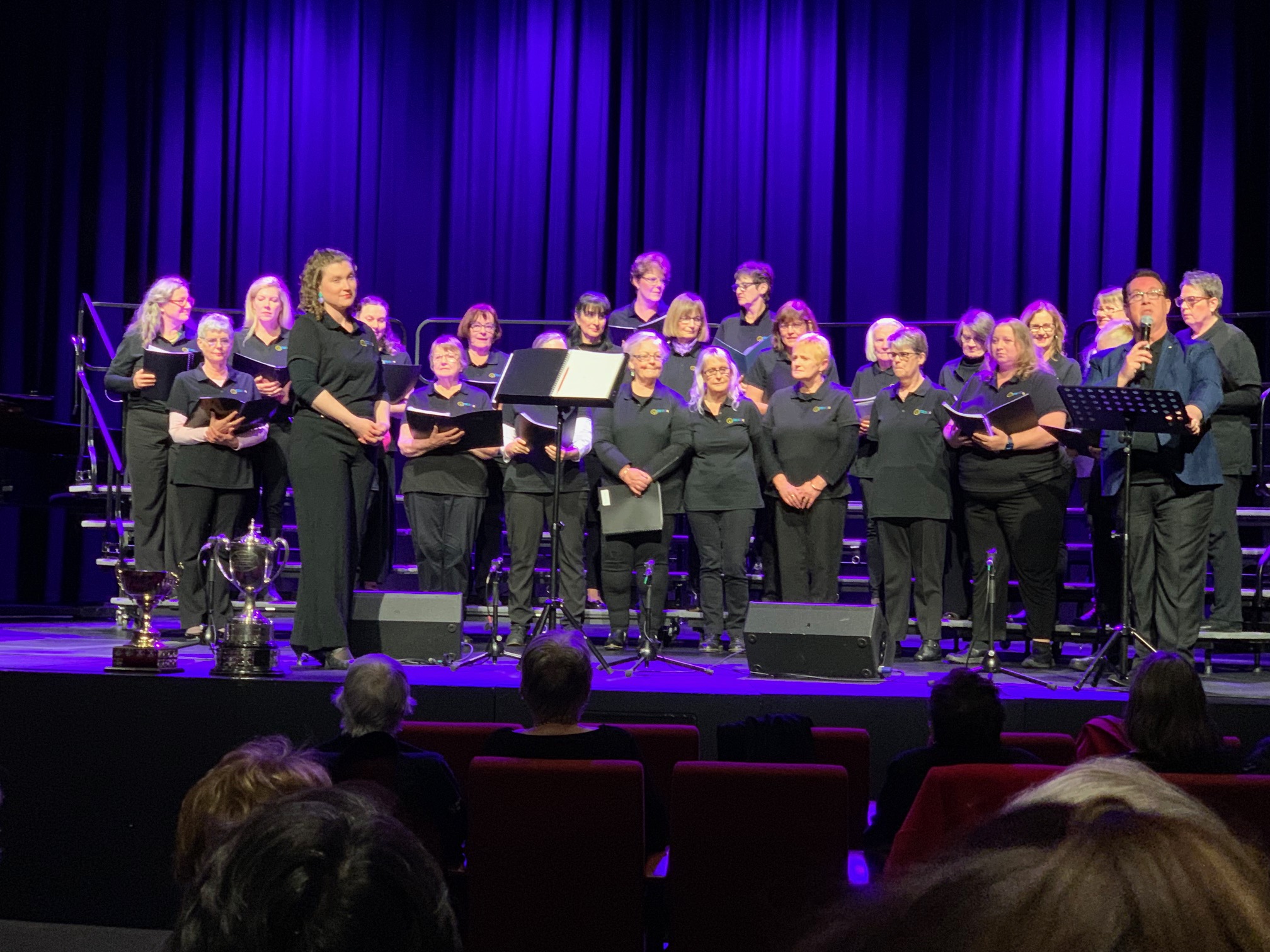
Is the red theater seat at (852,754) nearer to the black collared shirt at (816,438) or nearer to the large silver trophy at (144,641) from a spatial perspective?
the large silver trophy at (144,641)

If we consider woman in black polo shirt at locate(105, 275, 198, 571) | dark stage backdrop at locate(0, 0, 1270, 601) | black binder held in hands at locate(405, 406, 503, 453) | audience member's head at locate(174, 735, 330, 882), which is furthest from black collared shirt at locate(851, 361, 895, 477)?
audience member's head at locate(174, 735, 330, 882)

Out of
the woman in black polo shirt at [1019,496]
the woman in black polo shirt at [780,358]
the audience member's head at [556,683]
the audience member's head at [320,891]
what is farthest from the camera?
the woman in black polo shirt at [780,358]

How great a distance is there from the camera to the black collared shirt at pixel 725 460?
6.48m

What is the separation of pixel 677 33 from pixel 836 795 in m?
8.32

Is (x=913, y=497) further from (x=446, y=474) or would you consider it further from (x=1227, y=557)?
(x=446, y=474)

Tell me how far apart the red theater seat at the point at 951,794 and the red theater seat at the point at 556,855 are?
1.98 feet

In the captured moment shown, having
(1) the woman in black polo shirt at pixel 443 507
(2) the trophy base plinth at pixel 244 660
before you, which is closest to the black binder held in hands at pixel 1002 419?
(1) the woman in black polo shirt at pixel 443 507

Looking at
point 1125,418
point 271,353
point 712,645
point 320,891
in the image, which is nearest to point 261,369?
point 271,353

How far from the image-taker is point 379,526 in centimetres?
626

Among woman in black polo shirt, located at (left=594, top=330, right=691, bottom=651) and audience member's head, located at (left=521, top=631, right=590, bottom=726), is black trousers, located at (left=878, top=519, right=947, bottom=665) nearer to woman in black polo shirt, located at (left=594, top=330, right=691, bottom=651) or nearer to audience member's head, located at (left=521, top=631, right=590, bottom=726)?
woman in black polo shirt, located at (left=594, top=330, right=691, bottom=651)

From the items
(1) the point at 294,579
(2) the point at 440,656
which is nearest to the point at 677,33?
(1) the point at 294,579

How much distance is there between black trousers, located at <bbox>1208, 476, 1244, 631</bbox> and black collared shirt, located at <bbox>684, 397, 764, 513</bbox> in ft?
6.72

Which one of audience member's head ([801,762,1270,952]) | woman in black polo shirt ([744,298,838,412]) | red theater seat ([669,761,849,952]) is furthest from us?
woman in black polo shirt ([744,298,838,412])

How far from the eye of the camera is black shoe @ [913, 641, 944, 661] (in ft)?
20.5
